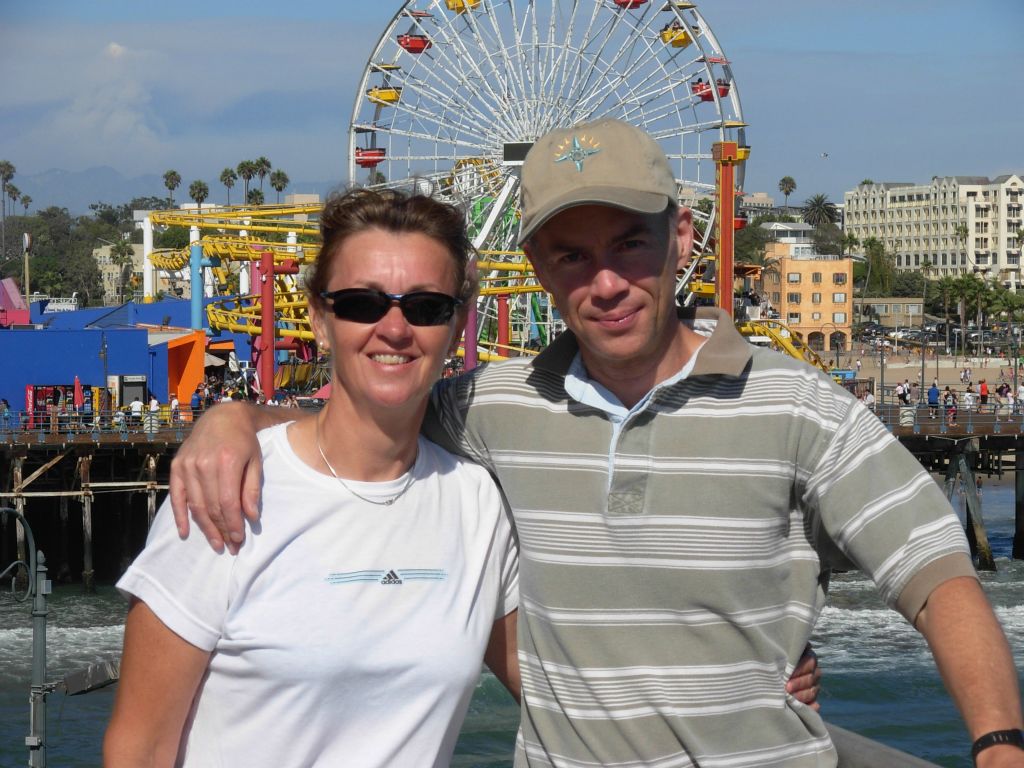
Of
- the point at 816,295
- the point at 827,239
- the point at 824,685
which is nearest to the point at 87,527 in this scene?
the point at 824,685

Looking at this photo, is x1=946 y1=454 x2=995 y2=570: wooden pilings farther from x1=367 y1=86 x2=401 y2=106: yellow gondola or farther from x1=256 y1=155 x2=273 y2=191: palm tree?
x1=256 y1=155 x2=273 y2=191: palm tree

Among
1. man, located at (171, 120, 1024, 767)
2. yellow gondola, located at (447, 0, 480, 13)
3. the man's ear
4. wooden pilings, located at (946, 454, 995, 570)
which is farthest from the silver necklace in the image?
yellow gondola, located at (447, 0, 480, 13)

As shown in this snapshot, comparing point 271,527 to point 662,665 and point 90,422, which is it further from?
point 90,422

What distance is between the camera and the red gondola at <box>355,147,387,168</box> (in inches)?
1391

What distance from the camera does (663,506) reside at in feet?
8.40

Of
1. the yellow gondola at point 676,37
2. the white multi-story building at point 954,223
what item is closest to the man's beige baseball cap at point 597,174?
the yellow gondola at point 676,37

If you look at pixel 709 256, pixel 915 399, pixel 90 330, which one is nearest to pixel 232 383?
pixel 90 330

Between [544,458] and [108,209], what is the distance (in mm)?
172751

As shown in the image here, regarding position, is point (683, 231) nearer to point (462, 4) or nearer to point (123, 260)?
point (462, 4)

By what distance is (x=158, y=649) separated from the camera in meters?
2.48

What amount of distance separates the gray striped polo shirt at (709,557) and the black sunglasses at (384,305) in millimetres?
411

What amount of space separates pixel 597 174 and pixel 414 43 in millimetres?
34007

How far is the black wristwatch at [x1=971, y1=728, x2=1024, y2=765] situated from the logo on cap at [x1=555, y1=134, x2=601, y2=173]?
120cm

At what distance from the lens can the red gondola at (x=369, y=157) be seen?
35.3 m
